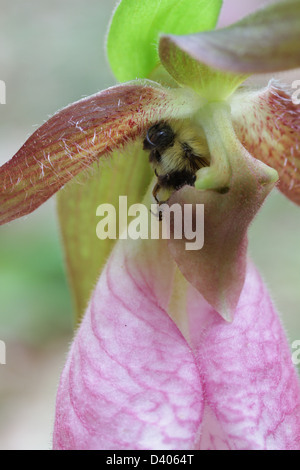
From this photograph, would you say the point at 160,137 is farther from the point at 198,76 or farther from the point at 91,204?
the point at 91,204

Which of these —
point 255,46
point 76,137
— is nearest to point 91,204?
point 76,137

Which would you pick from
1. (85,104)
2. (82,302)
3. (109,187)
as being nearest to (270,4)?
(85,104)

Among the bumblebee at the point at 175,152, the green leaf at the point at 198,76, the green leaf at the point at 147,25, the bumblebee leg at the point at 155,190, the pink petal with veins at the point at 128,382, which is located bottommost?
the pink petal with veins at the point at 128,382

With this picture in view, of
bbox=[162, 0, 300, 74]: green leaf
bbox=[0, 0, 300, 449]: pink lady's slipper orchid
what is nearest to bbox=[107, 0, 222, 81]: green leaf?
bbox=[0, 0, 300, 449]: pink lady's slipper orchid

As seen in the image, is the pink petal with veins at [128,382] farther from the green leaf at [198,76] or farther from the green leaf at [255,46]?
the green leaf at [255,46]

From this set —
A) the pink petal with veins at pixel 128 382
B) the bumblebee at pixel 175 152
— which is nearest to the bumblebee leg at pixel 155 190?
the bumblebee at pixel 175 152

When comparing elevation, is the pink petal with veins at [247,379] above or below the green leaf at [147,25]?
below

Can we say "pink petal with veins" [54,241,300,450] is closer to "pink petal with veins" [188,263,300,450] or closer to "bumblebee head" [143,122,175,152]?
"pink petal with veins" [188,263,300,450]
